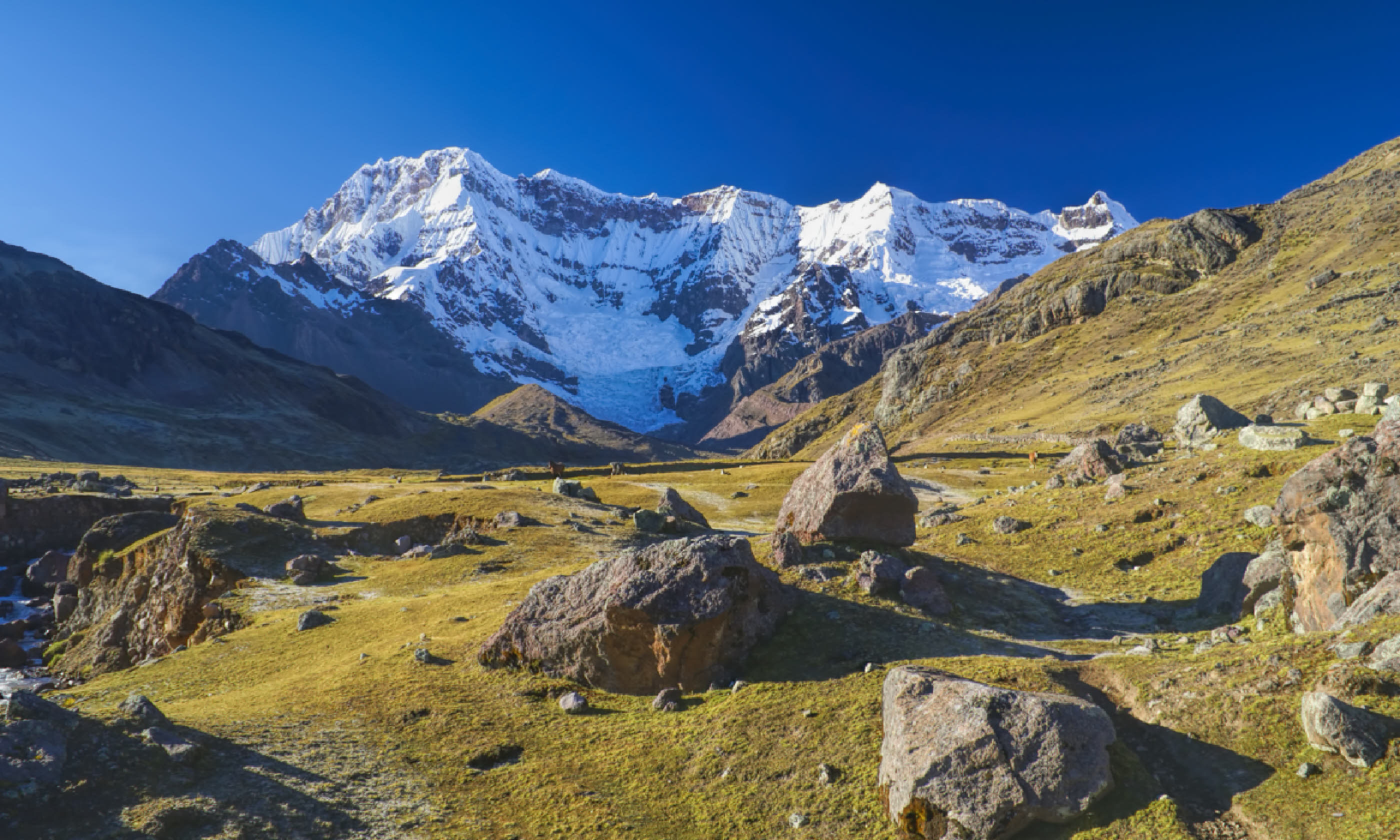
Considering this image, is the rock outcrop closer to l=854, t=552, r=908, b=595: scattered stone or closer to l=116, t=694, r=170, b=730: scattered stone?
l=116, t=694, r=170, b=730: scattered stone

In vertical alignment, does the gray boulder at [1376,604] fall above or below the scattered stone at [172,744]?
above

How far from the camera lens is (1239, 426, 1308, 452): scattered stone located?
113 feet

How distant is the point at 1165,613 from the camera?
24.5 metres

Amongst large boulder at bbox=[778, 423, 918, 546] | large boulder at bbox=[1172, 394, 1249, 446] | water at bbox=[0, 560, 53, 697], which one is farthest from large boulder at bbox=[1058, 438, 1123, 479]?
water at bbox=[0, 560, 53, 697]

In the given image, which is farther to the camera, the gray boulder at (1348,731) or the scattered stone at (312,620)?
the scattered stone at (312,620)

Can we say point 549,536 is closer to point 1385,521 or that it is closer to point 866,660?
point 866,660

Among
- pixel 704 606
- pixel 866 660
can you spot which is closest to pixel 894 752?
pixel 866 660

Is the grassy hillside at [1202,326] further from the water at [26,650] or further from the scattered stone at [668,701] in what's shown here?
the water at [26,650]

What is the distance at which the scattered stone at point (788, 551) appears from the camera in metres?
27.5

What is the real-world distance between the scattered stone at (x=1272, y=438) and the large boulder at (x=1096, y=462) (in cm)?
652

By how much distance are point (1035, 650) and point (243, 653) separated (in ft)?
102

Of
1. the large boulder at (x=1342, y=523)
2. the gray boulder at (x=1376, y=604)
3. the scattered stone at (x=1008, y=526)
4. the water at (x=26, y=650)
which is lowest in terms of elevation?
the water at (x=26, y=650)

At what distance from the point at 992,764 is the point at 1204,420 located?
149 ft

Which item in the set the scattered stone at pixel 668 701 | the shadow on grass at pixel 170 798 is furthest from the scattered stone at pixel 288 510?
the scattered stone at pixel 668 701
